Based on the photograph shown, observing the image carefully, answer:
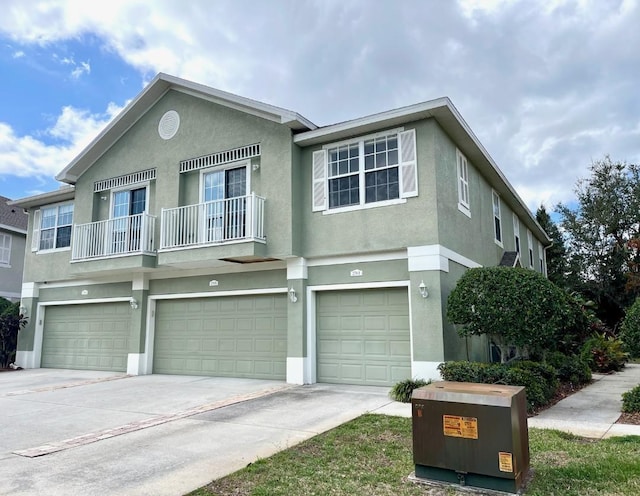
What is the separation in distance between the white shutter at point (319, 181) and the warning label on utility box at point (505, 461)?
794 cm

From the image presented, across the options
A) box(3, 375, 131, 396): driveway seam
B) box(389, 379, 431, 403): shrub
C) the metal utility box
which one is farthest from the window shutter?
box(3, 375, 131, 396): driveway seam

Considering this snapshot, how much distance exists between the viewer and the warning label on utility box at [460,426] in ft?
14.3

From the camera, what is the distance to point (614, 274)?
1038 inches

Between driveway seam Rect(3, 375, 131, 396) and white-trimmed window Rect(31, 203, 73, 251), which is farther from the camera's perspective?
white-trimmed window Rect(31, 203, 73, 251)

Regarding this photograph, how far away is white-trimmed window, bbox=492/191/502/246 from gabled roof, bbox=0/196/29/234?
20449mm

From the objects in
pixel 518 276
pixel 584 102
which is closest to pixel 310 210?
pixel 518 276

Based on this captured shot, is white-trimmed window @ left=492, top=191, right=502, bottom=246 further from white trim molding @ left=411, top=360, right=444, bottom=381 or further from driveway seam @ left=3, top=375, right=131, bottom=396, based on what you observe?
driveway seam @ left=3, top=375, right=131, bottom=396

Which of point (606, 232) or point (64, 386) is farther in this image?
point (606, 232)

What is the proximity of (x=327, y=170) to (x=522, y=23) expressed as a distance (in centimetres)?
679

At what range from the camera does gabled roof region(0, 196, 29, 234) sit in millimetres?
21734

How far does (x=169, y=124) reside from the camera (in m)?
14.0

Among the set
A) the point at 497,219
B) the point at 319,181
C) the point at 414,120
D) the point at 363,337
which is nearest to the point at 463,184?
the point at 414,120

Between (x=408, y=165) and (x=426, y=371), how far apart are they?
452 cm

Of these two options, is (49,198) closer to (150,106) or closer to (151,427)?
(150,106)
